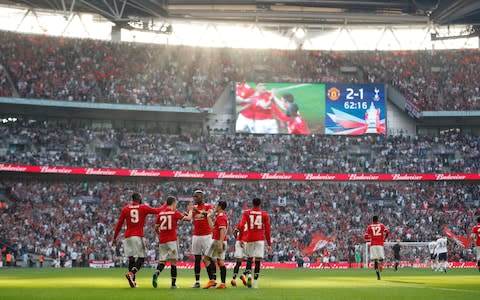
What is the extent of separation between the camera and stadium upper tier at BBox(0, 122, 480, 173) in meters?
67.2

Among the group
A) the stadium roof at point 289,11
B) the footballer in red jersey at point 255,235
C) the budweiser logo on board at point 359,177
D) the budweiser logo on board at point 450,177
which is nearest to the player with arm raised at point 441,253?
the footballer in red jersey at point 255,235

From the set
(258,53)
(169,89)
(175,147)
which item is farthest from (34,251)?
(258,53)

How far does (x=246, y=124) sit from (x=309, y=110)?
253 inches

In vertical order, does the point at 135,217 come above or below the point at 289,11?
below

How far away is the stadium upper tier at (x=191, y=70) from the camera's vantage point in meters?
70.9

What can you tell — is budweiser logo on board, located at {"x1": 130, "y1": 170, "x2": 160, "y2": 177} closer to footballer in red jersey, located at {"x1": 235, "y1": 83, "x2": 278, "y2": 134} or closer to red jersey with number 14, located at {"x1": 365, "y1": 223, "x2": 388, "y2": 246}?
footballer in red jersey, located at {"x1": 235, "y1": 83, "x2": 278, "y2": 134}

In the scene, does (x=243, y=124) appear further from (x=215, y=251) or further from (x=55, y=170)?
(x=215, y=251)

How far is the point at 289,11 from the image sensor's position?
263 ft

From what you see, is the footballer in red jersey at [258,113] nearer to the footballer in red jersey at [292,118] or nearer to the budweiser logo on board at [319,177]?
the footballer in red jersey at [292,118]

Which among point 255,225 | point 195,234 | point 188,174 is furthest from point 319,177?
point 195,234

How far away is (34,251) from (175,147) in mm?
19554

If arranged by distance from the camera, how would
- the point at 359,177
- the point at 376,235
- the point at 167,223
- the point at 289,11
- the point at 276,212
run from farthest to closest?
1. the point at 289,11
2. the point at 359,177
3. the point at 276,212
4. the point at 376,235
5. the point at 167,223

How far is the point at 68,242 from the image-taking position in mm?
58062

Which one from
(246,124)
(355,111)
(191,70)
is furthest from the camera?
(191,70)
